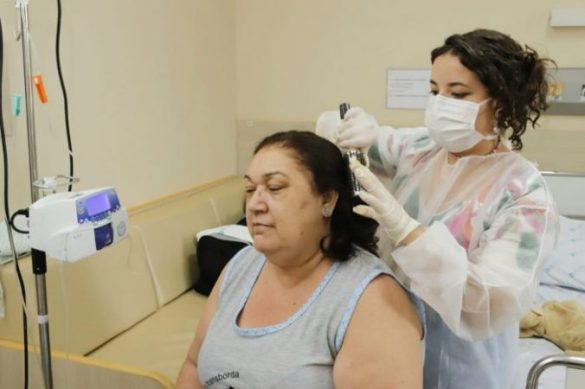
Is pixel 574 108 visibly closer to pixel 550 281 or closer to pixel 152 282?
pixel 550 281

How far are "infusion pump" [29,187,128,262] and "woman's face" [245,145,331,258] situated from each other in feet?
1.47

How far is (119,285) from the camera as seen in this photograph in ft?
7.34

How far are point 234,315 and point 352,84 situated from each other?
2.29 m

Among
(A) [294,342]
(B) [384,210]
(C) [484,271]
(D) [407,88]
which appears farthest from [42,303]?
(D) [407,88]

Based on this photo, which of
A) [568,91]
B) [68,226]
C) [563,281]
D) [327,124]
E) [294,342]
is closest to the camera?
[294,342]

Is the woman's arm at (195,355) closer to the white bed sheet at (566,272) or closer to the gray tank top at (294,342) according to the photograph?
the gray tank top at (294,342)

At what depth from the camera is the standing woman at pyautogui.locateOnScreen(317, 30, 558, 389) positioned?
110 cm

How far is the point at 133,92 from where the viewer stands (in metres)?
2.58

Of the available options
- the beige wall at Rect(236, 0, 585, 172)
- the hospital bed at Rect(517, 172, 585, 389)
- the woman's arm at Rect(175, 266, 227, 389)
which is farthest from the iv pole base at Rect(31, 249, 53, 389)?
the beige wall at Rect(236, 0, 585, 172)

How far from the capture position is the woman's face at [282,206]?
1.25 metres

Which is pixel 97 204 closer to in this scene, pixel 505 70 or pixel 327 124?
pixel 327 124

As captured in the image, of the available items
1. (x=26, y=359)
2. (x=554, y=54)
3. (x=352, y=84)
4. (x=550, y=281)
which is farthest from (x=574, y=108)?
(x=26, y=359)

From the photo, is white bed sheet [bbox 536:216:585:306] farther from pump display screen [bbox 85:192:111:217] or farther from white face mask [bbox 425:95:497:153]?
pump display screen [bbox 85:192:111:217]

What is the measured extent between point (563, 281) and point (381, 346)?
1776 mm
